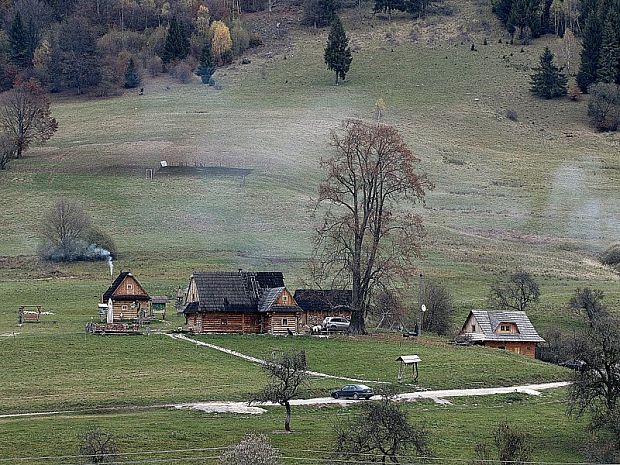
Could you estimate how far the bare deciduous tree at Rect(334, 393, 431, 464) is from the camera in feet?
130

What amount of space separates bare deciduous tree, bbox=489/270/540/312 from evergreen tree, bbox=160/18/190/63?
102439mm

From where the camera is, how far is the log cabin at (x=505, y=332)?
219 ft

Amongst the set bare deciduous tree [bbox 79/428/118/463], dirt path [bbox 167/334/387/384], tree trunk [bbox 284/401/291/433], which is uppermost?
bare deciduous tree [bbox 79/428/118/463]

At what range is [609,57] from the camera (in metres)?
154

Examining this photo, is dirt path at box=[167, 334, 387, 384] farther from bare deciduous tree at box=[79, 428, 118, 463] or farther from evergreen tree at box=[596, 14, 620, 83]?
evergreen tree at box=[596, 14, 620, 83]

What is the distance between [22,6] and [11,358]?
5694 inches

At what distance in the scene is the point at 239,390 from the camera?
50.3 metres

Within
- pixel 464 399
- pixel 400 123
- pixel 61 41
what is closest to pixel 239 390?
pixel 464 399

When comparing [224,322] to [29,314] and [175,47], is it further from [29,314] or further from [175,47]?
[175,47]

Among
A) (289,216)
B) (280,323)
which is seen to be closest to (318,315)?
(280,323)

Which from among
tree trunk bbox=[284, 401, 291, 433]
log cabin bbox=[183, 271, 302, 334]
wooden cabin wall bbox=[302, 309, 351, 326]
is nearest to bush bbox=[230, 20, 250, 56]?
wooden cabin wall bbox=[302, 309, 351, 326]

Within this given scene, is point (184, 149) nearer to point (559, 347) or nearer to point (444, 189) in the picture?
point (444, 189)

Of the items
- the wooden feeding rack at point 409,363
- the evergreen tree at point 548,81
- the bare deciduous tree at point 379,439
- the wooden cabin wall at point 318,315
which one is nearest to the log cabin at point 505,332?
the wooden cabin wall at point 318,315

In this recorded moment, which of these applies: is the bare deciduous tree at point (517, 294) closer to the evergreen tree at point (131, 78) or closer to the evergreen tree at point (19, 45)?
the evergreen tree at point (131, 78)
